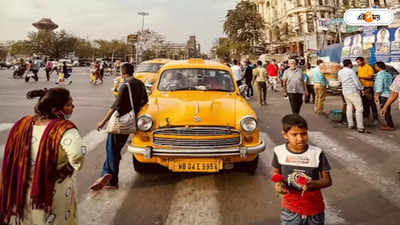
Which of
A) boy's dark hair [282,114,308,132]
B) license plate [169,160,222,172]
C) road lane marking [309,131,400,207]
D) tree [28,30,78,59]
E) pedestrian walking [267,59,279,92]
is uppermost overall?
tree [28,30,78,59]

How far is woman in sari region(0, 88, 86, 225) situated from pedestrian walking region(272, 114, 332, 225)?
1.54 metres

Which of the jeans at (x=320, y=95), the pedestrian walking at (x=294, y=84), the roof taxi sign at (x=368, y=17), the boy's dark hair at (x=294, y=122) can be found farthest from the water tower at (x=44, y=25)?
Result: the boy's dark hair at (x=294, y=122)

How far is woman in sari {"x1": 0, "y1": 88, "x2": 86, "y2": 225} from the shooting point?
6.36ft

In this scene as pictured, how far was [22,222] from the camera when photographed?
2010 mm

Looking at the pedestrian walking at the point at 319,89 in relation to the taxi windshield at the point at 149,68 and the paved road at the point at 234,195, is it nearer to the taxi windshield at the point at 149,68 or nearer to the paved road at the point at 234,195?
the paved road at the point at 234,195

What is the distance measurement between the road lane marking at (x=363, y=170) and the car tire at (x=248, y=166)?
1.67 m

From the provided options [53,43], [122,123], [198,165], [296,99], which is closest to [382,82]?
[296,99]

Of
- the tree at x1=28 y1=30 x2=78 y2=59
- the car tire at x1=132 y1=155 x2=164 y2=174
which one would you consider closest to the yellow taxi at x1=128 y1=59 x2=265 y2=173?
the car tire at x1=132 y1=155 x2=164 y2=174

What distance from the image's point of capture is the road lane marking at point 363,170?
152 inches

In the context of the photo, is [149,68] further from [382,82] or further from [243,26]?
[243,26]

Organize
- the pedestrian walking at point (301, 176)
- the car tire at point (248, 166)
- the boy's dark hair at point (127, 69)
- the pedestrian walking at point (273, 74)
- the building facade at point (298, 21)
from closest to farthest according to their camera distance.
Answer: the pedestrian walking at point (301, 176) → the boy's dark hair at point (127, 69) → the car tire at point (248, 166) → the pedestrian walking at point (273, 74) → the building facade at point (298, 21)

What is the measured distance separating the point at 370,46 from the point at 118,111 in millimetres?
15632

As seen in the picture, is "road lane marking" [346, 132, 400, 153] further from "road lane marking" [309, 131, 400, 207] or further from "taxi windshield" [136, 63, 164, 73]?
"taxi windshield" [136, 63, 164, 73]

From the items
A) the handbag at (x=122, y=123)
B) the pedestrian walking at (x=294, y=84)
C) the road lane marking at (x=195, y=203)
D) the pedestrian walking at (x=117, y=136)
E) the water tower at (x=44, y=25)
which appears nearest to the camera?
the road lane marking at (x=195, y=203)
